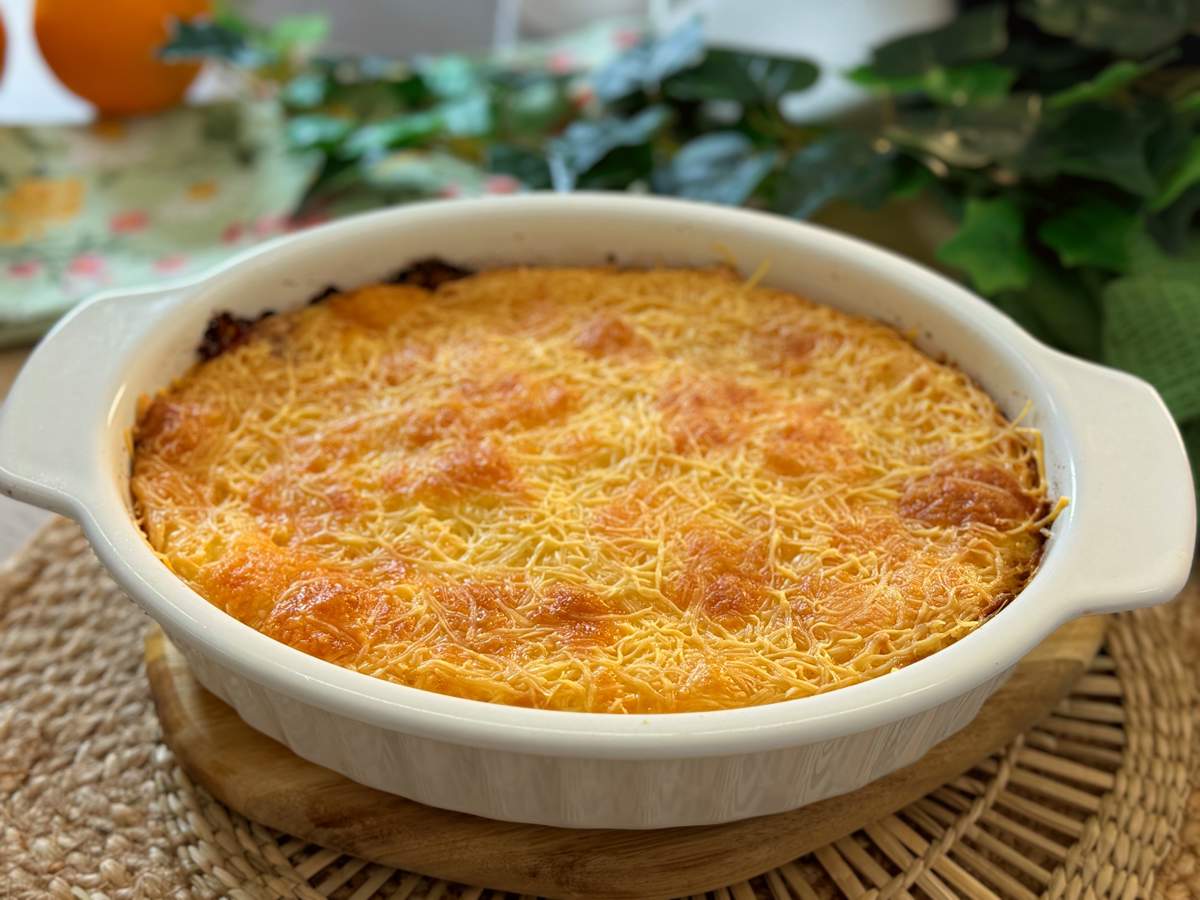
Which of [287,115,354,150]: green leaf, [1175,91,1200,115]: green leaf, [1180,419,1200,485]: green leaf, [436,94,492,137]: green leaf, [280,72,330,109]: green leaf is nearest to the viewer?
[1180,419,1200,485]: green leaf

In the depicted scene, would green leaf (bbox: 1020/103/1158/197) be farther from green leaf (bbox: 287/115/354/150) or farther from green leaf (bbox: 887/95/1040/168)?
green leaf (bbox: 287/115/354/150)

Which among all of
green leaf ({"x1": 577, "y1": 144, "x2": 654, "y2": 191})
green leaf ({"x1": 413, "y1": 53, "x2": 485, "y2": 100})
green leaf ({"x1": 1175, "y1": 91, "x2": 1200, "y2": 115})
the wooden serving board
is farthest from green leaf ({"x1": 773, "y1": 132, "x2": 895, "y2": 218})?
the wooden serving board

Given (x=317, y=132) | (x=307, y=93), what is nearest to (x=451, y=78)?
(x=307, y=93)

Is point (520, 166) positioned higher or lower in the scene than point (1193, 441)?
higher

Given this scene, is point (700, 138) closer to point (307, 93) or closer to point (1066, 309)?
point (1066, 309)

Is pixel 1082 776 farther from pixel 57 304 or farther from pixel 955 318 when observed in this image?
pixel 57 304

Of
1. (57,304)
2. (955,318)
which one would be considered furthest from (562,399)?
(57,304)
